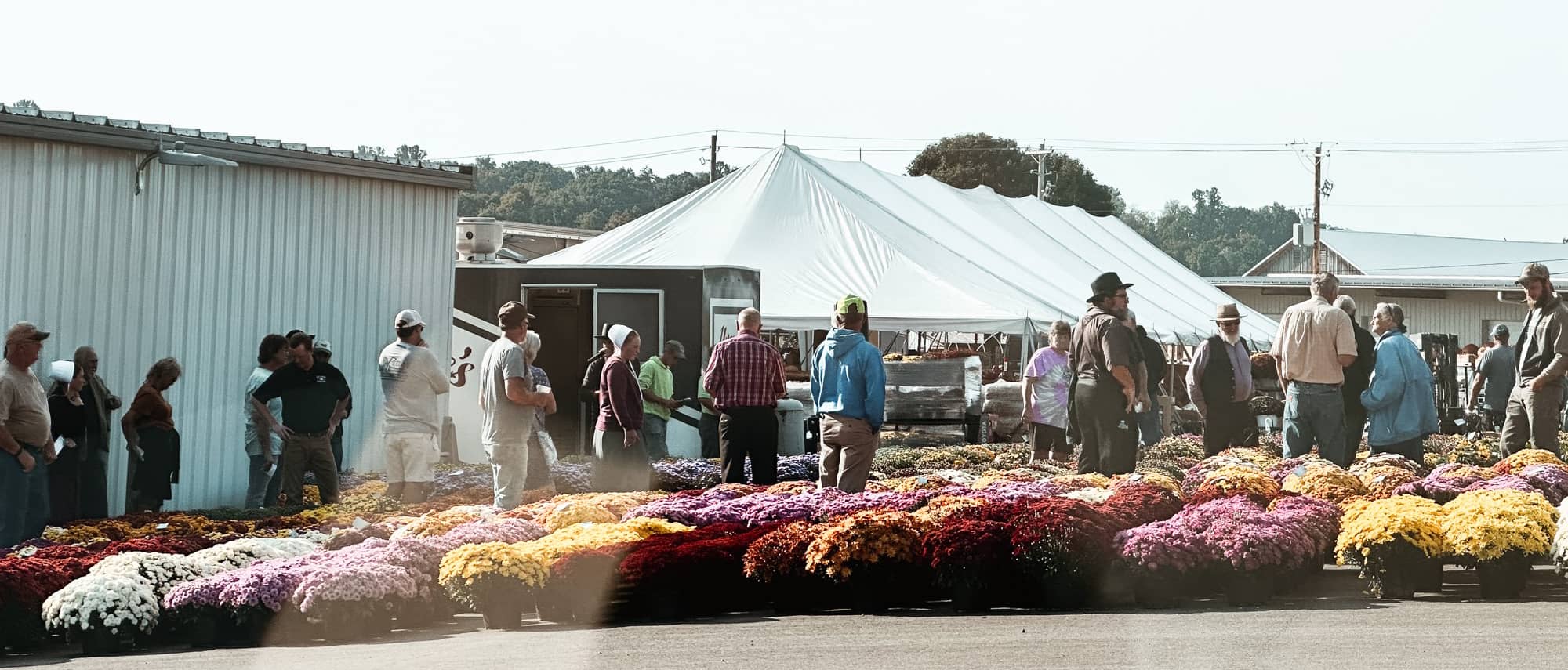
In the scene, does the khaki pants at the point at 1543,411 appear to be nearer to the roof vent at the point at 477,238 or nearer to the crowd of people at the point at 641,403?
the crowd of people at the point at 641,403

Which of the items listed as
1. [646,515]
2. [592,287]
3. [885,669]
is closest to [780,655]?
[885,669]

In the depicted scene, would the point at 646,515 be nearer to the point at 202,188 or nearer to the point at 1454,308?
the point at 202,188

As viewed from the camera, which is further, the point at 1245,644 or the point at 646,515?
the point at 646,515

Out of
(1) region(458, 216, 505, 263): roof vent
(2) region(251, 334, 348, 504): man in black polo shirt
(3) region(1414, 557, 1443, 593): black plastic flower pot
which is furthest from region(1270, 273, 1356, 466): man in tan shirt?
(1) region(458, 216, 505, 263): roof vent

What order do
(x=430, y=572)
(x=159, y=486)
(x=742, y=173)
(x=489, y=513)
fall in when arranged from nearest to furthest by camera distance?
(x=430, y=572), (x=489, y=513), (x=159, y=486), (x=742, y=173)

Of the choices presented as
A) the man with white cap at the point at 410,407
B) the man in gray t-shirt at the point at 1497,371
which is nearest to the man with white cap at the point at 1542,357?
the man in gray t-shirt at the point at 1497,371

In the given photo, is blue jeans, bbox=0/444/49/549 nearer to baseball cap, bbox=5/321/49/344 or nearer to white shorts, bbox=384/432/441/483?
baseball cap, bbox=5/321/49/344

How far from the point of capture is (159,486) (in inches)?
521

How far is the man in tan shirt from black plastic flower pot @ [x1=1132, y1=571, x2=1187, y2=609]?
164 inches

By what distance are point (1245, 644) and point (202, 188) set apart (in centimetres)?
1115

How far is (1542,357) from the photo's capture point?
40.6 feet

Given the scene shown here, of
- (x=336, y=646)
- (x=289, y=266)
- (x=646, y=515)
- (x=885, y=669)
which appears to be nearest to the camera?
(x=885, y=669)

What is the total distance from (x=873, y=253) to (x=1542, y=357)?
14530 mm

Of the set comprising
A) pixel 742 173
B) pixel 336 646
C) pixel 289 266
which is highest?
pixel 742 173
